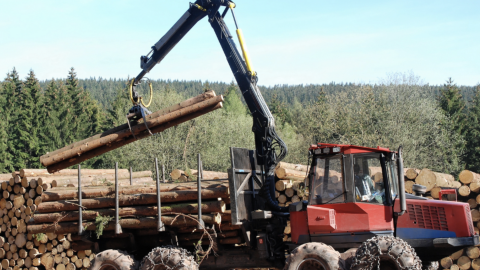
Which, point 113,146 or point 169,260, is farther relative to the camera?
point 113,146

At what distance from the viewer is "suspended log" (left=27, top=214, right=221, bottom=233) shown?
30.7ft

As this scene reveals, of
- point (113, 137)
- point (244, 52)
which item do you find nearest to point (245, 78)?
point (244, 52)

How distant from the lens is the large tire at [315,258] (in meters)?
8.03

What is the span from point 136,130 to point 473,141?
38961 mm

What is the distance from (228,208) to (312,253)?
224cm

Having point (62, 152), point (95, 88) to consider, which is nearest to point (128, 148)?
point (62, 152)

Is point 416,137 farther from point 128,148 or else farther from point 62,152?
point 62,152

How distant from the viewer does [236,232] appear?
985 centimetres

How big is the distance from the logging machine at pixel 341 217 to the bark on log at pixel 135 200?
544 mm

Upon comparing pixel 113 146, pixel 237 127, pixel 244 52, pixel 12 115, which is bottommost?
pixel 113 146

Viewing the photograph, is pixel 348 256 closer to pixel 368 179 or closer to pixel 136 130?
pixel 368 179

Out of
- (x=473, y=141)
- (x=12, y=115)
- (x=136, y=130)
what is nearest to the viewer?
(x=136, y=130)

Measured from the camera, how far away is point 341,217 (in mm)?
8547

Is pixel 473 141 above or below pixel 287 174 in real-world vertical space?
above
